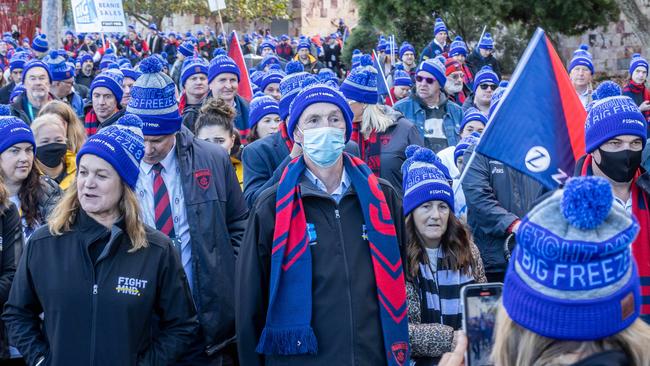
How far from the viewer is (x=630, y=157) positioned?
16.1 ft

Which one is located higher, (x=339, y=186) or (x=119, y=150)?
(x=119, y=150)

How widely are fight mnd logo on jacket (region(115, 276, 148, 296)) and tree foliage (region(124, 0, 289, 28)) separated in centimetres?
5075

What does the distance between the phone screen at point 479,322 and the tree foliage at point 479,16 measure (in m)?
22.9

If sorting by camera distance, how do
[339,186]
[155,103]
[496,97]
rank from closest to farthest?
[339,186] < [155,103] < [496,97]

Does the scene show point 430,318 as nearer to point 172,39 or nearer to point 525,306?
point 525,306

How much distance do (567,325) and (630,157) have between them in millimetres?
2896

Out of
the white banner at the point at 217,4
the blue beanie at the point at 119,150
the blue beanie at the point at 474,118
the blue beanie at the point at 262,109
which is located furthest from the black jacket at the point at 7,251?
the white banner at the point at 217,4

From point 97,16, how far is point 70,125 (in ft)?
34.1

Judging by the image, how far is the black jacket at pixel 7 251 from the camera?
4.93 m

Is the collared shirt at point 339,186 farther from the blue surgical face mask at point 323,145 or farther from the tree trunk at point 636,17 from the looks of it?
the tree trunk at point 636,17

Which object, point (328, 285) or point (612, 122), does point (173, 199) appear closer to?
point (328, 285)

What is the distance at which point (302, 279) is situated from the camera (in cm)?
418

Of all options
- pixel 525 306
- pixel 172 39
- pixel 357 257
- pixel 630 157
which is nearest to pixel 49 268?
pixel 357 257

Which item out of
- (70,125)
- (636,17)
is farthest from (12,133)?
(636,17)
